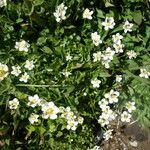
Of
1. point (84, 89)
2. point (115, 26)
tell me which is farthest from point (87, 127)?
point (115, 26)

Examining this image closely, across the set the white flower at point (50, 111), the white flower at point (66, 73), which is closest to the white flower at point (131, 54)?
the white flower at point (66, 73)

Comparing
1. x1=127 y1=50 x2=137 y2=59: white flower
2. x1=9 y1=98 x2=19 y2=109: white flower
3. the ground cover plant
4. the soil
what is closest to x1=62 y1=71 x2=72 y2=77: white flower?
the ground cover plant

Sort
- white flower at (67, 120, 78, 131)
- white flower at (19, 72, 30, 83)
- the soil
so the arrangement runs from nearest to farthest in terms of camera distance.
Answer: white flower at (19, 72, 30, 83)
white flower at (67, 120, 78, 131)
the soil

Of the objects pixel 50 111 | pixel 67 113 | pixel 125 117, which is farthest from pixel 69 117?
pixel 125 117

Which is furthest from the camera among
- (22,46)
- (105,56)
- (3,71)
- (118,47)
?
(118,47)

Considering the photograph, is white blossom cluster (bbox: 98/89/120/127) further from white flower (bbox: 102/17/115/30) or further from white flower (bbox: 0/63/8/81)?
white flower (bbox: 0/63/8/81)

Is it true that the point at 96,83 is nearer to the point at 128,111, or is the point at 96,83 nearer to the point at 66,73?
the point at 66,73
